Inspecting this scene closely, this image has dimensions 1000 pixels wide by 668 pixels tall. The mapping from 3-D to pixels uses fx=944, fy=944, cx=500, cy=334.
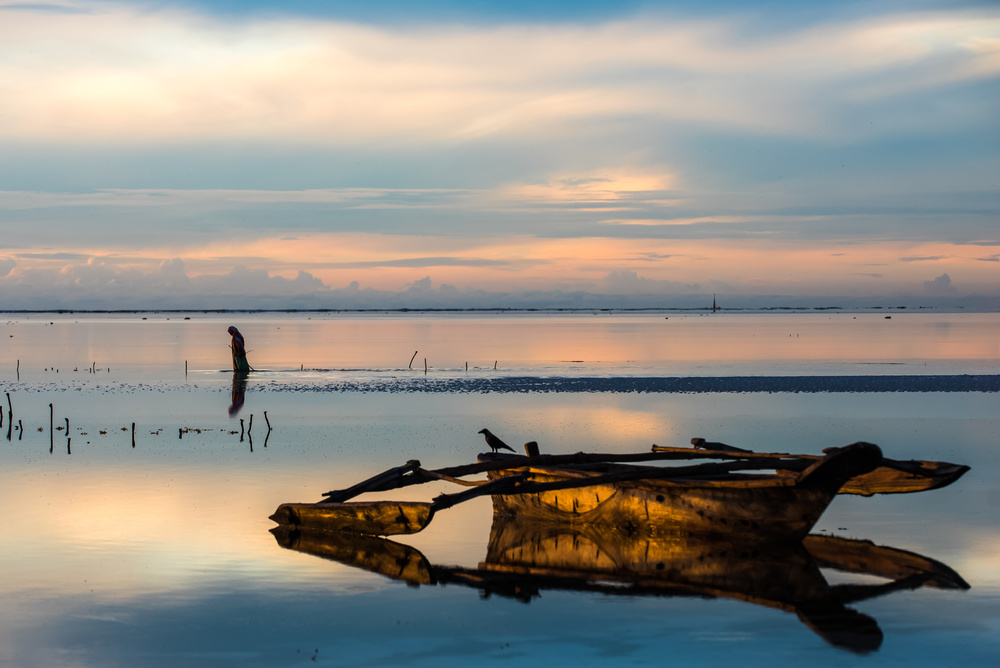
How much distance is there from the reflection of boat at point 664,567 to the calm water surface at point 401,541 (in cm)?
24

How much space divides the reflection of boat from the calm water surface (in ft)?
0.80

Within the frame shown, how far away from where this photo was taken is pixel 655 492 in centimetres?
1263

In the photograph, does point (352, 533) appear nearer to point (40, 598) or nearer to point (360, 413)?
point (40, 598)

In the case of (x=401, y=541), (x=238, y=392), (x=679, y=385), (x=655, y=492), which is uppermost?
(x=655, y=492)

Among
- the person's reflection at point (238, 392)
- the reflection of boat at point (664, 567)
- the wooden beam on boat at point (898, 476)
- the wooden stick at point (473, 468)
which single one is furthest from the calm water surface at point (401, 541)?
the wooden stick at point (473, 468)

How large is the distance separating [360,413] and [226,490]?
11.7 meters

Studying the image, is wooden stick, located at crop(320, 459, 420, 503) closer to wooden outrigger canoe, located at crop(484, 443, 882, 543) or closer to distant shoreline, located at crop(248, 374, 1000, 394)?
wooden outrigger canoe, located at crop(484, 443, 882, 543)

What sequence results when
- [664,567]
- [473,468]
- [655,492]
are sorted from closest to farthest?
[664,567] → [655,492] → [473,468]

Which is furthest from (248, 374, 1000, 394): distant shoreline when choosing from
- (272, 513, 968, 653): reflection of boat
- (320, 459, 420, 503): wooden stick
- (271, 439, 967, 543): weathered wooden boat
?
(272, 513, 968, 653): reflection of boat

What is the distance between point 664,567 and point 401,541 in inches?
148

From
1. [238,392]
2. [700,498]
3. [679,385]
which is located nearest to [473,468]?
[700,498]

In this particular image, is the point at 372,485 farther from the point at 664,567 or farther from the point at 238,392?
the point at 238,392

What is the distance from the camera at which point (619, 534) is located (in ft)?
42.5

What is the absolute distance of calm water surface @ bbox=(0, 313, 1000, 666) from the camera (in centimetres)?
887
